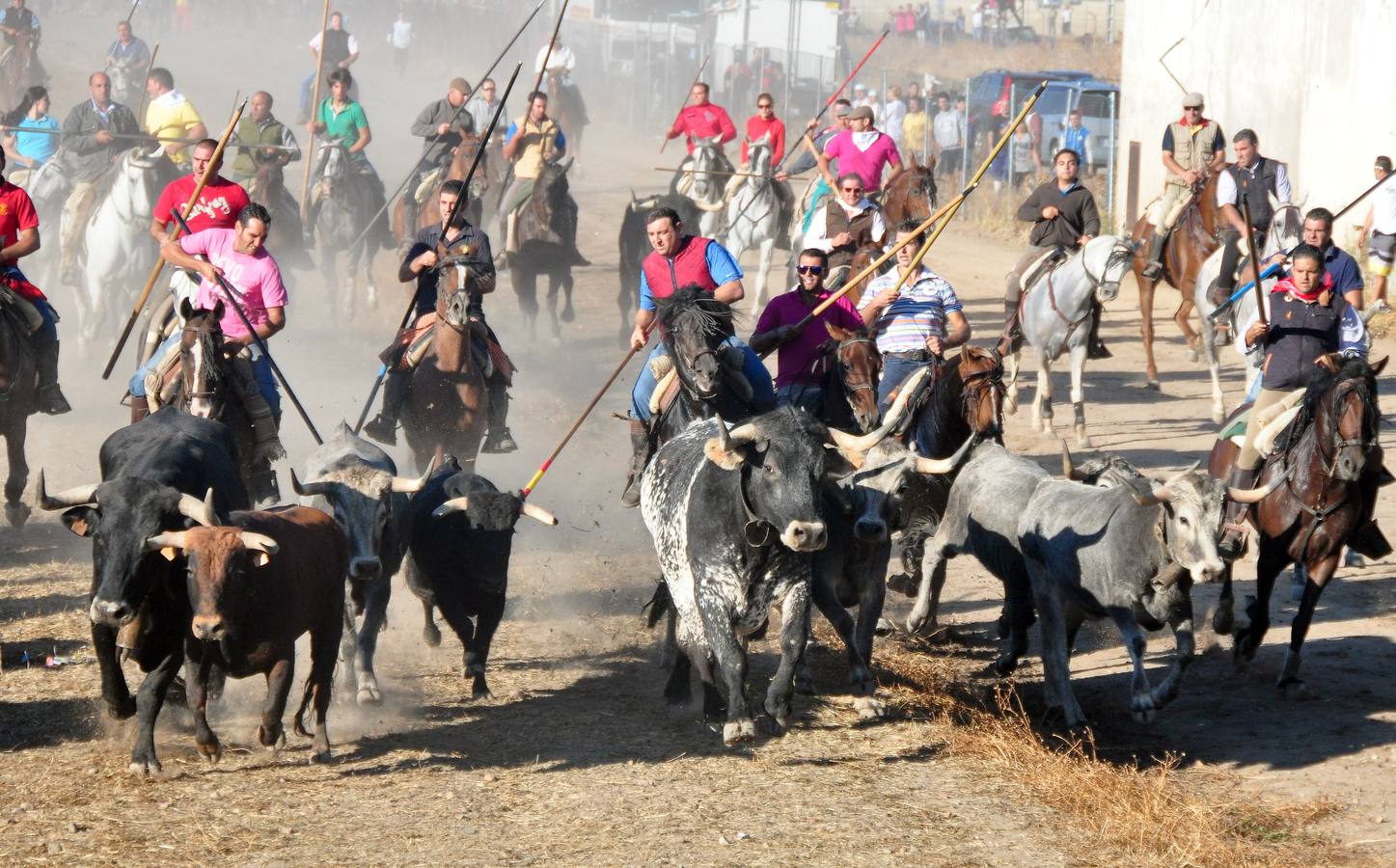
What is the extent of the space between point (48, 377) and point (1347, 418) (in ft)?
29.0

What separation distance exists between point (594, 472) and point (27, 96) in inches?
440

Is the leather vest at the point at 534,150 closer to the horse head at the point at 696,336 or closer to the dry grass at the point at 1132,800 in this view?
the horse head at the point at 696,336

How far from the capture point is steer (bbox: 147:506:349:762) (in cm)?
749

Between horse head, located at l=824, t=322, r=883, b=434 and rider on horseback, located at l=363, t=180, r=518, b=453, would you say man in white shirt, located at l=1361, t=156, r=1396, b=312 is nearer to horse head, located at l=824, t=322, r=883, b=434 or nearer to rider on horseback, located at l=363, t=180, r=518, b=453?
horse head, located at l=824, t=322, r=883, b=434

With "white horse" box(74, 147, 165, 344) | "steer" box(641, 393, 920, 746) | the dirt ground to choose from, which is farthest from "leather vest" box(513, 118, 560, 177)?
"steer" box(641, 393, 920, 746)

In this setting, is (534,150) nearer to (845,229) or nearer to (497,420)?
(845,229)

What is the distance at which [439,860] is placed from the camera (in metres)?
7.03

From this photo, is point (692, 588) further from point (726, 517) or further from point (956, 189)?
point (956, 189)

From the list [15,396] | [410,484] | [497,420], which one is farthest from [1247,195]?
[15,396]

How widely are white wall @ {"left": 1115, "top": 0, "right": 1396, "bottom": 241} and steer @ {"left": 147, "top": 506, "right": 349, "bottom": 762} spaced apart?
58.1 feet

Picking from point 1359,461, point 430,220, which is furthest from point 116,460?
point 430,220

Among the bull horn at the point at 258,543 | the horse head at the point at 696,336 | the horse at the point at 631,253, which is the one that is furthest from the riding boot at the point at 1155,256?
the bull horn at the point at 258,543

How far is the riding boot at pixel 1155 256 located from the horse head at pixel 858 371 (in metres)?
9.21

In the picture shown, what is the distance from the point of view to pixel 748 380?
31.7ft
